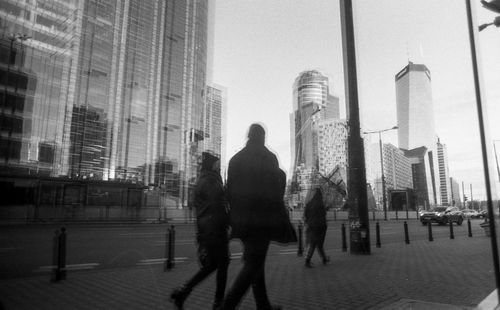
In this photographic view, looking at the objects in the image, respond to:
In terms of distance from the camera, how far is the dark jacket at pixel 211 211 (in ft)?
14.5

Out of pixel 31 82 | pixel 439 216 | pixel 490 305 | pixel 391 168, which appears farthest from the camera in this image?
pixel 391 168

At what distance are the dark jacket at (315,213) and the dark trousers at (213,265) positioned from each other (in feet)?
14.8

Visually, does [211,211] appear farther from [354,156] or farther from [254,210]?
[354,156]

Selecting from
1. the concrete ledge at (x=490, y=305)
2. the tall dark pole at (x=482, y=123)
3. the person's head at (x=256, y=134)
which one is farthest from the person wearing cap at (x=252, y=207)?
the concrete ledge at (x=490, y=305)

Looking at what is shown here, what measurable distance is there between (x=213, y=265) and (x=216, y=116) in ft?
558

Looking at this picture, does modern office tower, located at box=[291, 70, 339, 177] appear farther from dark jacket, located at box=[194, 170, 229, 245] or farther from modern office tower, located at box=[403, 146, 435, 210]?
dark jacket, located at box=[194, 170, 229, 245]

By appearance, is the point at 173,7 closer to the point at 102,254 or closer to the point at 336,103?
the point at 336,103

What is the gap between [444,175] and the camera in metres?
183

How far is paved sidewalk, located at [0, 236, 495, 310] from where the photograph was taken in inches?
185

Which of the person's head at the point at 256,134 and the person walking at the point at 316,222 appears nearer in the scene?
the person's head at the point at 256,134

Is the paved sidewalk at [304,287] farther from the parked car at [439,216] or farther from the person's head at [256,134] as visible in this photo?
the parked car at [439,216]

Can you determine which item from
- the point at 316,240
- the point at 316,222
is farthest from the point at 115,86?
the point at 316,240

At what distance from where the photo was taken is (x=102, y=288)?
18.6 ft

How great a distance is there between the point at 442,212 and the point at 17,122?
52.5 meters
